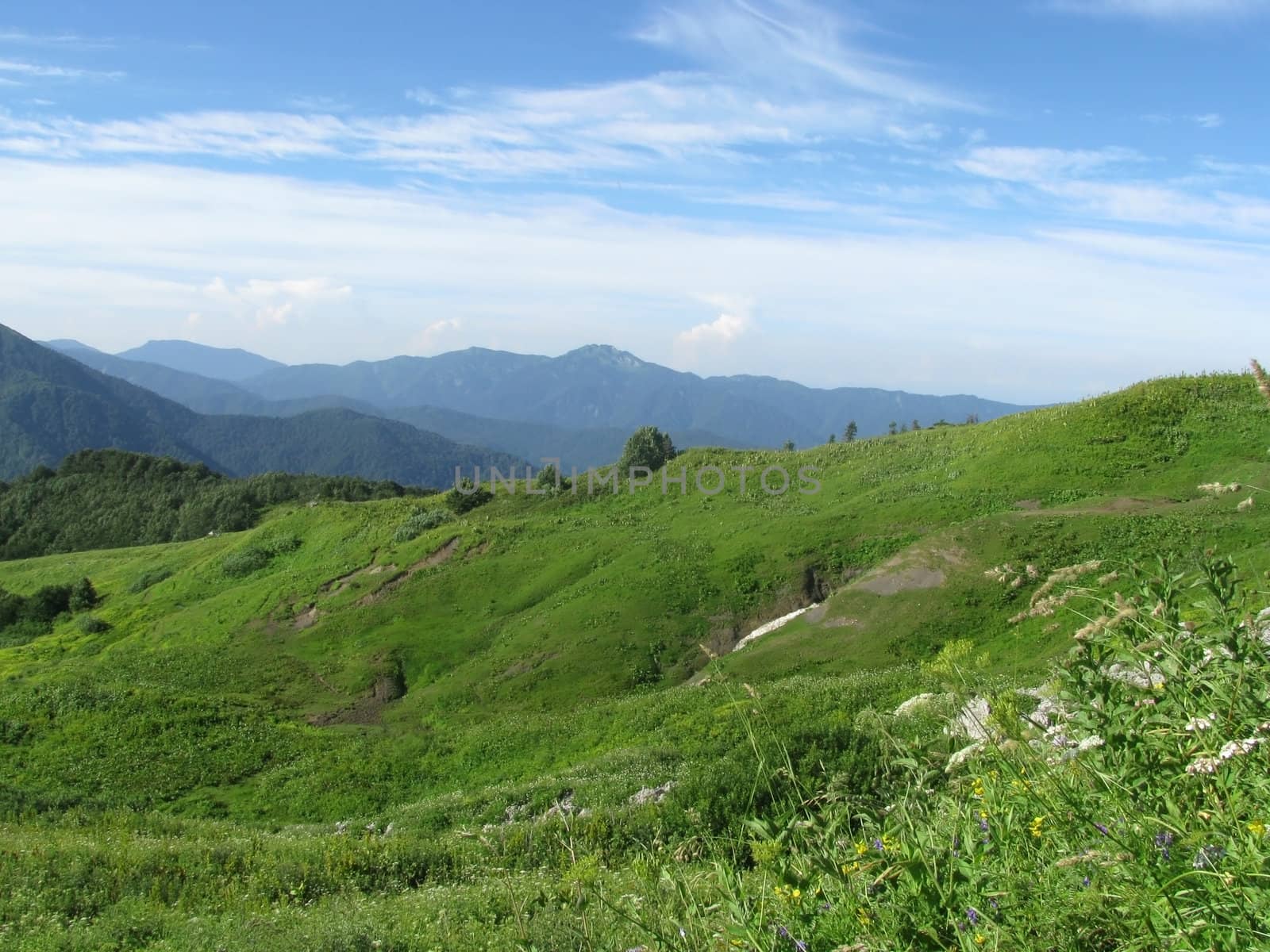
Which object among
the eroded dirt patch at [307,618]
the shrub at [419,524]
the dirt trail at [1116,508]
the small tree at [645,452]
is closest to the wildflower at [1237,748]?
the dirt trail at [1116,508]

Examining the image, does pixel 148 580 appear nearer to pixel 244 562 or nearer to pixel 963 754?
pixel 244 562

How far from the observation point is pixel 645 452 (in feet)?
209

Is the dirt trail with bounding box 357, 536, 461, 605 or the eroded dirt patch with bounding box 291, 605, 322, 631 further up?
the dirt trail with bounding box 357, 536, 461, 605

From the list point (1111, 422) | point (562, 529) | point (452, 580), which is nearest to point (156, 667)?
point (452, 580)

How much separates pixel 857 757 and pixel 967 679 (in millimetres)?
8749

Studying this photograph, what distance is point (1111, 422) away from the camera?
44.7 m

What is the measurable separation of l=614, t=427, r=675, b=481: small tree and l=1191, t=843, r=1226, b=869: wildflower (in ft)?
189

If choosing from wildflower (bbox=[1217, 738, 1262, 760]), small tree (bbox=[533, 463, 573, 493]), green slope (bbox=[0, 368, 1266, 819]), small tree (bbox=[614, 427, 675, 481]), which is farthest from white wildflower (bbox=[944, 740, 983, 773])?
small tree (bbox=[533, 463, 573, 493])

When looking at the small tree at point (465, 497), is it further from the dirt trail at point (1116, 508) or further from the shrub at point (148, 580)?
the dirt trail at point (1116, 508)

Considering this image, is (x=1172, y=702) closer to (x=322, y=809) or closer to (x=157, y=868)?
(x=157, y=868)

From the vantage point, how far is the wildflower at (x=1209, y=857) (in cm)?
323

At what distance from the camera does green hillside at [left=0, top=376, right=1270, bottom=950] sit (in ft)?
30.7

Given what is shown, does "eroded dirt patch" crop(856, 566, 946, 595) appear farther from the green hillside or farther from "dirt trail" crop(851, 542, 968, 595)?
the green hillside

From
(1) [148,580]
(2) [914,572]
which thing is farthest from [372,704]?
(1) [148,580]
